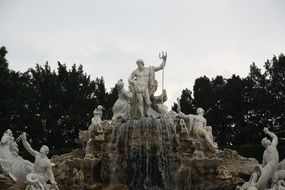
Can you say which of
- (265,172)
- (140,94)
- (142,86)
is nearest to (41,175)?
(140,94)

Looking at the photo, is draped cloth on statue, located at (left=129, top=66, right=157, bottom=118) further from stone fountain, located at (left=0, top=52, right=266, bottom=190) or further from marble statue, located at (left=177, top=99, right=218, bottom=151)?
marble statue, located at (left=177, top=99, right=218, bottom=151)

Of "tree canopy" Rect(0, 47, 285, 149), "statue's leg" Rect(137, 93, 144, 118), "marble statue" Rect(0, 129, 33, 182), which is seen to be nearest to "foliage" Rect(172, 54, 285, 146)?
"tree canopy" Rect(0, 47, 285, 149)

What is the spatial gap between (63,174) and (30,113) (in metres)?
17.7

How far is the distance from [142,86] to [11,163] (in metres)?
5.67

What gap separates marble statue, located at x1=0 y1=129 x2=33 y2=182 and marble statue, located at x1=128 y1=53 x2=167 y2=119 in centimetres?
444

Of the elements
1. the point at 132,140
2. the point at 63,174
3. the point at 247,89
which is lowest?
the point at 63,174

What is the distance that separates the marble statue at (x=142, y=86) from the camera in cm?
1834

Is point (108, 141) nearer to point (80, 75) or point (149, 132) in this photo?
point (149, 132)

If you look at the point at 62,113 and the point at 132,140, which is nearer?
the point at 132,140

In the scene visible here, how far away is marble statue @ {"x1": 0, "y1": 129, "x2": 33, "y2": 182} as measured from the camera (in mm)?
15502

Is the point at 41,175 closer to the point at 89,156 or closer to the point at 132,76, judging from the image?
the point at 89,156

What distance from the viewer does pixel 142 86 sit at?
18750mm

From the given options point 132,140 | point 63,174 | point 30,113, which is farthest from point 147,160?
point 30,113

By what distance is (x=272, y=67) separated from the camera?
3666 cm
